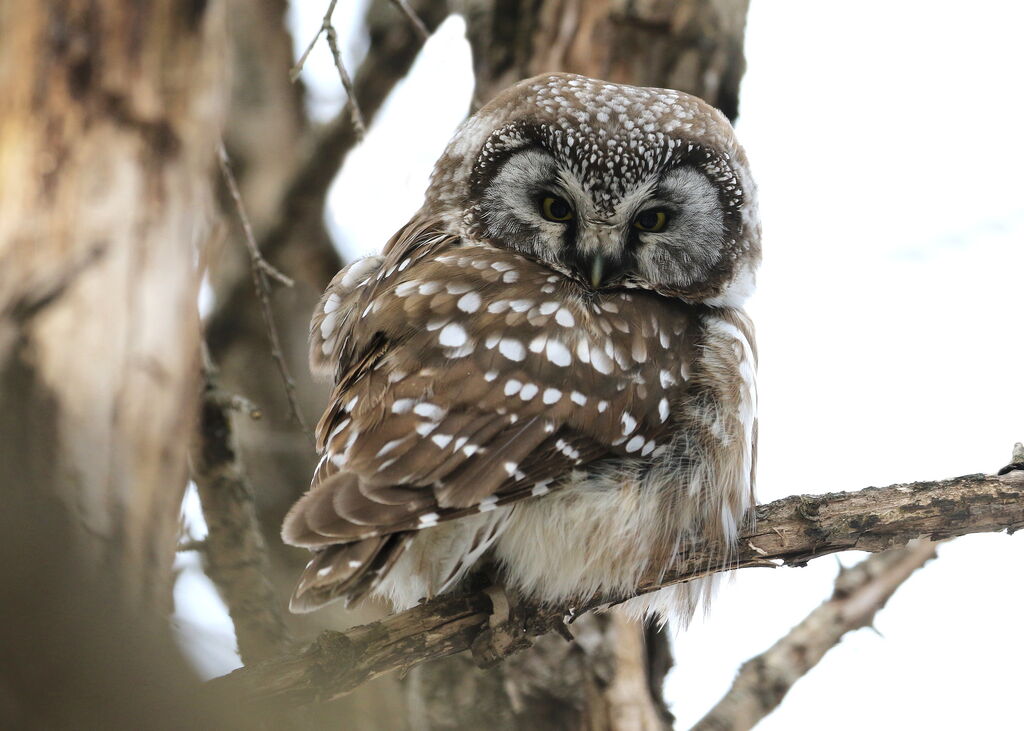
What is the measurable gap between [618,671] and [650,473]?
4.51ft

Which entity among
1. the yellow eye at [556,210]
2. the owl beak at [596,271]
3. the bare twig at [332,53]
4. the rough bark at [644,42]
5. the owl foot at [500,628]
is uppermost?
the rough bark at [644,42]

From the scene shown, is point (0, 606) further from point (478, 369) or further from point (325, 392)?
point (325, 392)

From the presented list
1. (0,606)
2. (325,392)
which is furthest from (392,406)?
(325,392)

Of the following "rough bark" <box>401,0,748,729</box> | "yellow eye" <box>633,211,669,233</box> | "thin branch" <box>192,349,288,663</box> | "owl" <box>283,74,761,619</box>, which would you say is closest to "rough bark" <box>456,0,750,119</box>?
"rough bark" <box>401,0,748,729</box>

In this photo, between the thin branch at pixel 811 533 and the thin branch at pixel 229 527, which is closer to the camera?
the thin branch at pixel 811 533

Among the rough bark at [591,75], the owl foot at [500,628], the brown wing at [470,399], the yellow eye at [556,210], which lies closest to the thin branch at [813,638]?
the rough bark at [591,75]

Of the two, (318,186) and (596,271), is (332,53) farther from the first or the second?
(318,186)

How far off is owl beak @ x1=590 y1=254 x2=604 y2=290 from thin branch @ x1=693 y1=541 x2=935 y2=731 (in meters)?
1.47

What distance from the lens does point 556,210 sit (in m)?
2.90

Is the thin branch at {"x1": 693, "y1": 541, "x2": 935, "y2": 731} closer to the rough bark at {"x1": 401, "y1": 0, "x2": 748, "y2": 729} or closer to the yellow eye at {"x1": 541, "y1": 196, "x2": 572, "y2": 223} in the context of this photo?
the rough bark at {"x1": 401, "y1": 0, "x2": 748, "y2": 729}

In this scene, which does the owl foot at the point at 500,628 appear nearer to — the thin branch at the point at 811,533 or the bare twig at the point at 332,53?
the thin branch at the point at 811,533

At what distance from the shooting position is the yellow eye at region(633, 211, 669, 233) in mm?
2918

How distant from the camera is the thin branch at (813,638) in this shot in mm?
3281

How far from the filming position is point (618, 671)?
3.66m
